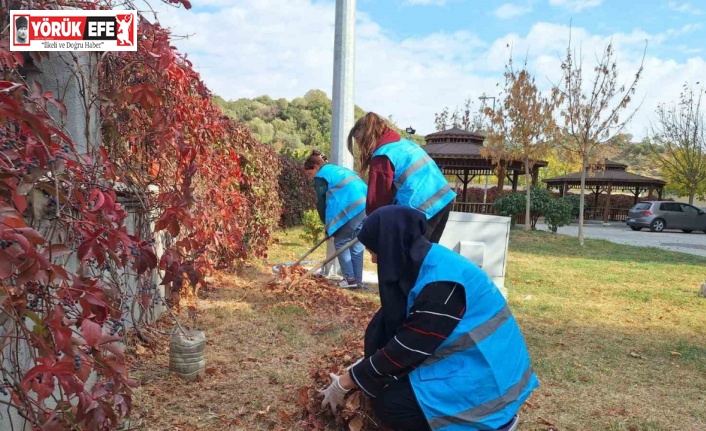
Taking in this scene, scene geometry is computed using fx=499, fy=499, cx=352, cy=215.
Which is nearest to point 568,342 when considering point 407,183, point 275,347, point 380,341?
point 407,183

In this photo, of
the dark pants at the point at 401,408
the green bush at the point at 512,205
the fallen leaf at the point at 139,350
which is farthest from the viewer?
the green bush at the point at 512,205

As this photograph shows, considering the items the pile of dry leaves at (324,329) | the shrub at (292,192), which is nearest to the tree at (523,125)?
the shrub at (292,192)

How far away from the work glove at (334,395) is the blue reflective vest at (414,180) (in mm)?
1829

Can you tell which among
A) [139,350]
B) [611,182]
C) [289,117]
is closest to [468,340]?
[139,350]

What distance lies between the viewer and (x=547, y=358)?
13.0ft

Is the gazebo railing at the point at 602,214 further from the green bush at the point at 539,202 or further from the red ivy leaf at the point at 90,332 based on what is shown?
the red ivy leaf at the point at 90,332

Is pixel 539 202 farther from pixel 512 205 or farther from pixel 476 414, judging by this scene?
pixel 476 414

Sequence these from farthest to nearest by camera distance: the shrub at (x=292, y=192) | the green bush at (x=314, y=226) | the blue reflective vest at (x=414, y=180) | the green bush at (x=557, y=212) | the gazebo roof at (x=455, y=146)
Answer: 1. the gazebo roof at (x=455, y=146)
2. the green bush at (x=557, y=212)
3. the shrub at (x=292, y=192)
4. the green bush at (x=314, y=226)
5. the blue reflective vest at (x=414, y=180)

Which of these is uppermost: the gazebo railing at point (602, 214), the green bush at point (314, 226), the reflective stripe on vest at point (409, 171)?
the reflective stripe on vest at point (409, 171)

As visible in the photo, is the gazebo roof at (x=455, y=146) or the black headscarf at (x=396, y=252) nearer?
the black headscarf at (x=396, y=252)

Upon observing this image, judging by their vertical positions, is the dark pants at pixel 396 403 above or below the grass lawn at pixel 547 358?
above

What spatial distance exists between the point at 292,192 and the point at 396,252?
11.2 meters

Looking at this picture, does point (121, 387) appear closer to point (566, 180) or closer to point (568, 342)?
point (568, 342)

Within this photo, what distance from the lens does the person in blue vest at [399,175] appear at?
387 cm
